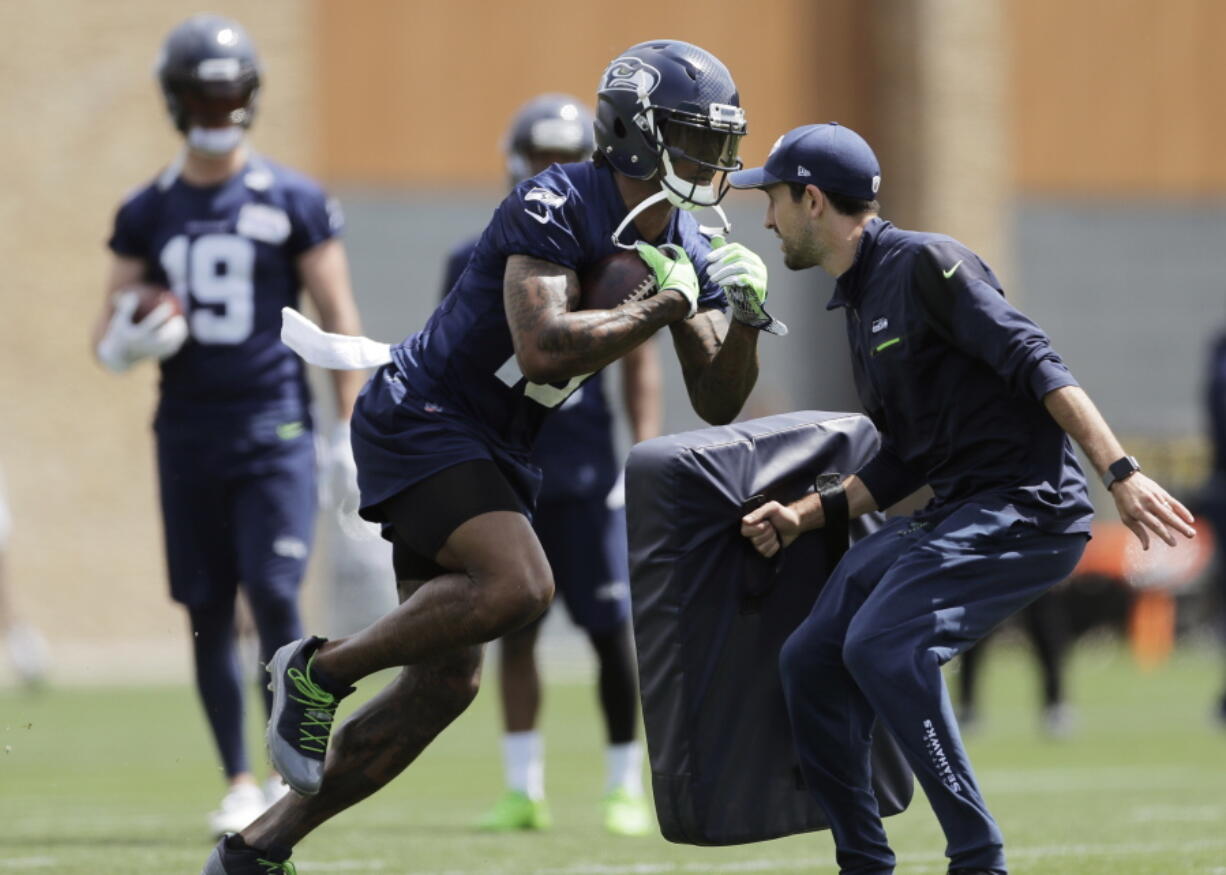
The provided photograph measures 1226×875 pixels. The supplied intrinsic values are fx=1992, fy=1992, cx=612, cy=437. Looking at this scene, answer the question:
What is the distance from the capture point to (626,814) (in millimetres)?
7145

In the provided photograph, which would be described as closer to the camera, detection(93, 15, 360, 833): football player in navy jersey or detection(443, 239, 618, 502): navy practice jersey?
detection(93, 15, 360, 833): football player in navy jersey

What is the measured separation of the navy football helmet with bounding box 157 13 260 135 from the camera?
22.4 ft

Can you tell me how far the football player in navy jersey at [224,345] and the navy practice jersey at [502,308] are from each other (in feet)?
6.01

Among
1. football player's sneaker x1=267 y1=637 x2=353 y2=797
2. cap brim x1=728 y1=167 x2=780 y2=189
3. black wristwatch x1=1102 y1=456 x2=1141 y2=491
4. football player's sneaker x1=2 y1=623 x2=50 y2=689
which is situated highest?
cap brim x1=728 y1=167 x2=780 y2=189

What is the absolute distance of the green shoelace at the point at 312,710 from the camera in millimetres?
4824

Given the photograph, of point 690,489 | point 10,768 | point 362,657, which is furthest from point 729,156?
point 10,768

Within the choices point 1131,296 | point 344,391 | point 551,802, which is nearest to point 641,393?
point 344,391

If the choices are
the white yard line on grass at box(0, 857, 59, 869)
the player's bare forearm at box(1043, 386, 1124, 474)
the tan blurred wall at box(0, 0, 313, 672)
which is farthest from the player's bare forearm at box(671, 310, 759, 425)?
the tan blurred wall at box(0, 0, 313, 672)

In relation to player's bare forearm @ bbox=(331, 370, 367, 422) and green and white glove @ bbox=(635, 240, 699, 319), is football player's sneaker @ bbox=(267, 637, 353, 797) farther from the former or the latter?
player's bare forearm @ bbox=(331, 370, 367, 422)

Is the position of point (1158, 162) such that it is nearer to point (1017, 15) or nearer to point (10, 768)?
point (1017, 15)

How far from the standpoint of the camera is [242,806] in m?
6.50

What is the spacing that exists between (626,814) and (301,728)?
2539 mm

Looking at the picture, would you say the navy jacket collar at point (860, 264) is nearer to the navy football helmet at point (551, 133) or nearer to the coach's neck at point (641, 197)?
the coach's neck at point (641, 197)

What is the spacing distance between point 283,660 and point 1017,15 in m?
19.8
